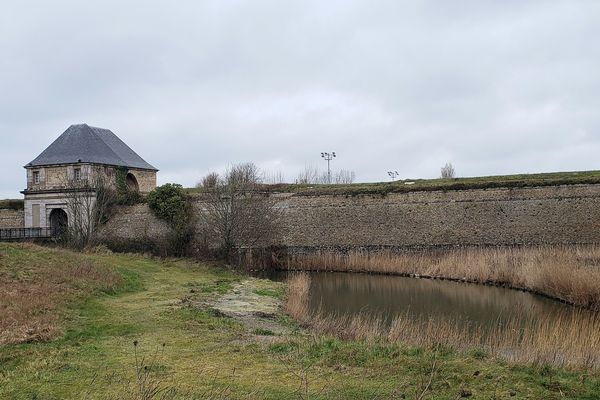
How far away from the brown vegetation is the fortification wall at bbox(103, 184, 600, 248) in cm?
1076

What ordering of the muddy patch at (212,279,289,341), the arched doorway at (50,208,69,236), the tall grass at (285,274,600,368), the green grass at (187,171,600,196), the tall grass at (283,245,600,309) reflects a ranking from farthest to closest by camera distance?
the arched doorway at (50,208,69,236) < the green grass at (187,171,600,196) < the tall grass at (283,245,600,309) < the muddy patch at (212,279,289,341) < the tall grass at (285,274,600,368)

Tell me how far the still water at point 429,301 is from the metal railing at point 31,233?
44.9ft

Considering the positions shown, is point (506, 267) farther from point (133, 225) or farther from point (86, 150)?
point (86, 150)

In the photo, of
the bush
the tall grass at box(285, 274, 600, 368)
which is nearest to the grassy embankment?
the tall grass at box(285, 274, 600, 368)

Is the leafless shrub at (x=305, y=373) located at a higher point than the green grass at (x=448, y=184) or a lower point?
lower

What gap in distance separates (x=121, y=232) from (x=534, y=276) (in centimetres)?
1874

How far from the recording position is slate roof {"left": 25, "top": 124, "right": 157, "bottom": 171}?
1017 inches

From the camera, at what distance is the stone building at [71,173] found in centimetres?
2528

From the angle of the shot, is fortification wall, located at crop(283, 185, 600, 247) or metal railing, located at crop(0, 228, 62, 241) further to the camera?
metal railing, located at crop(0, 228, 62, 241)

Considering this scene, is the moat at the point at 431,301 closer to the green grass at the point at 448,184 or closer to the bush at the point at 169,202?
the green grass at the point at 448,184

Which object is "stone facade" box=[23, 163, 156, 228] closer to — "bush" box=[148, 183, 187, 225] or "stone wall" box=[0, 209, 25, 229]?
"stone wall" box=[0, 209, 25, 229]

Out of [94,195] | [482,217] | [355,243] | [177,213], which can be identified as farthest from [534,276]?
[94,195]

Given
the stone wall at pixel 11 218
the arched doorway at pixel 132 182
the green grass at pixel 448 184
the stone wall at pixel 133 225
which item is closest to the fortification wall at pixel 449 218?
the green grass at pixel 448 184

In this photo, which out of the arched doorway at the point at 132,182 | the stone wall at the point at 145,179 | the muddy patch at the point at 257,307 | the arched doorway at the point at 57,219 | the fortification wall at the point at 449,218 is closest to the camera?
the muddy patch at the point at 257,307
